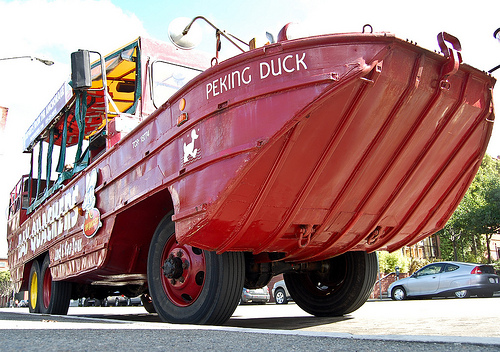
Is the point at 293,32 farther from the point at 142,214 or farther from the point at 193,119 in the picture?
the point at 142,214

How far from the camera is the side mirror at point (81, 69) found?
4215 millimetres

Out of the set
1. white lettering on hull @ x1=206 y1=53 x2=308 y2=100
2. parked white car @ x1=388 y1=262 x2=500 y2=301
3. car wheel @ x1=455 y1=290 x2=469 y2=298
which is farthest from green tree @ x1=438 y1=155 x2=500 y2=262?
white lettering on hull @ x1=206 y1=53 x2=308 y2=100

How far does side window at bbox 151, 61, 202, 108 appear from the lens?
5.45 metres

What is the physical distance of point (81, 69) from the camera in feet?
14.0

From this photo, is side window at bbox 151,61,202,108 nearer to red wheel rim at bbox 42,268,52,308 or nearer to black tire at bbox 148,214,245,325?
black tire at bbox 148,214,245,325

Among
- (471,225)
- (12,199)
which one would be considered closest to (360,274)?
(12,199)

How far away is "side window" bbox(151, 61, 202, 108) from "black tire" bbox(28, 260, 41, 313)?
3.88 m

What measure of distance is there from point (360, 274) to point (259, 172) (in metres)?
2.19

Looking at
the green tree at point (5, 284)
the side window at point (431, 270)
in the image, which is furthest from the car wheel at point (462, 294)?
the green tree at point (5, 284)

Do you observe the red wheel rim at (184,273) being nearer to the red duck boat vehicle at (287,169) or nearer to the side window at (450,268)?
the red duck boat vehicle at (287,169)

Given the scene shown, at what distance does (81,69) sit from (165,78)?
1.43m

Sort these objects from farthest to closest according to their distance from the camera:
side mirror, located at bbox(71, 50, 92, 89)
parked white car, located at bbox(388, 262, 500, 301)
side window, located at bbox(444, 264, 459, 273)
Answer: side window, located at bbox(444, 264, 459, 273), parked white car, located at bbox(388, 262, 500, 301), side mirror, located at bbox(71, 50, 92, 89)

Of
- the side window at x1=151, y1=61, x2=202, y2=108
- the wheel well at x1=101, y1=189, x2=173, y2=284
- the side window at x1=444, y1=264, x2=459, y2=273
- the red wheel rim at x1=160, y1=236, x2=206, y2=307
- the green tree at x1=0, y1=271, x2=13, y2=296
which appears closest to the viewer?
the red wheel rim at x1=160, y1=236, x2=206, y2=307

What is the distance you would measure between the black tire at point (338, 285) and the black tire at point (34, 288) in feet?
13.7
